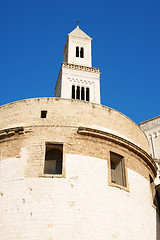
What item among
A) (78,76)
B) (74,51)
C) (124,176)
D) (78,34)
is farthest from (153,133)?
(78,34)

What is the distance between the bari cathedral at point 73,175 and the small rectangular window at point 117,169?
0.04 feet

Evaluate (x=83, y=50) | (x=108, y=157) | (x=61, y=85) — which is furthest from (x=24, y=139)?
(x=83, y=50)

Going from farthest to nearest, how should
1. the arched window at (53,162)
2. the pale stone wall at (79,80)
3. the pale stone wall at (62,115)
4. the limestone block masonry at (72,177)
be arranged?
1. the pale stone wall at (79,80)
2. the pale stone wall at (62,115)
3. the arched window at (53,162)
4. the limestone block masonry at (72,177)

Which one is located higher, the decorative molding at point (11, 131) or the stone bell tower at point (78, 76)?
the stone bell tower at point (78, 76)

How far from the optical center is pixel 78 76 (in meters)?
49.7

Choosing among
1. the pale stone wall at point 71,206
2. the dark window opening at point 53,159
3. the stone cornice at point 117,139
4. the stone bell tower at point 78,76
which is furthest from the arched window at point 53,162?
the stone bell tower at point 78,76

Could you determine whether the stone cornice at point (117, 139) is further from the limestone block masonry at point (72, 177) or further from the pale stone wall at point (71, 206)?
the pale stone wall at point (71, 206)

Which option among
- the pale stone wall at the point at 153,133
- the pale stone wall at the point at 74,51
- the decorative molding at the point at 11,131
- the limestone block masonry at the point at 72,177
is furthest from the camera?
the pale stone wall at the point at 74,51

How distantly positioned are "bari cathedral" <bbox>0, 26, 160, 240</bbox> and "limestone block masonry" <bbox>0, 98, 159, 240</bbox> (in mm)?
35

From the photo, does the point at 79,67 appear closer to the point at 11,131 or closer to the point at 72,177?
the point at 11,131

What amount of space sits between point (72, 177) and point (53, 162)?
1.24 metres

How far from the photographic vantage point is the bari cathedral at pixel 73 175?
493 inches

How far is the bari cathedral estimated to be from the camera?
493 inches

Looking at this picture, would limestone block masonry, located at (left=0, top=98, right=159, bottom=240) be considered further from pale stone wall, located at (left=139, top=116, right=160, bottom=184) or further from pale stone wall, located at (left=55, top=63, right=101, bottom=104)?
pale stone wall, located at (left=55, top=63, right=101, bottom=104)
